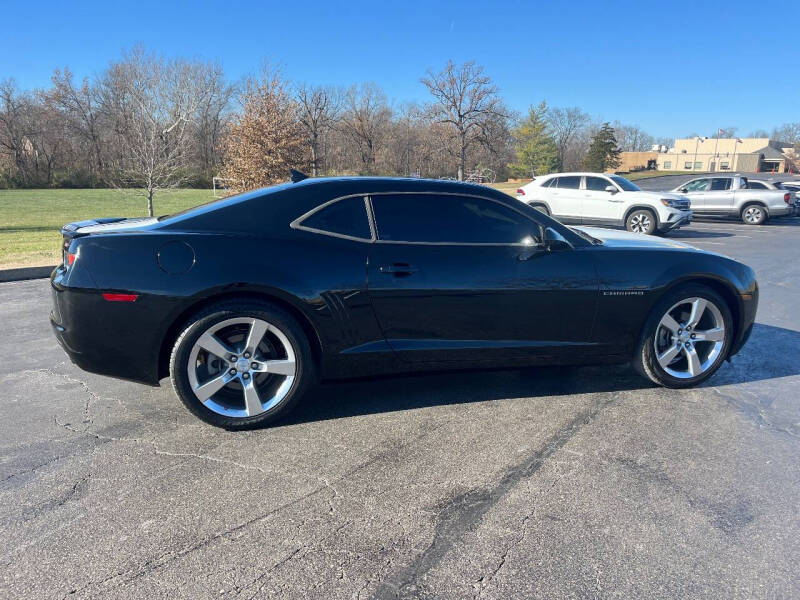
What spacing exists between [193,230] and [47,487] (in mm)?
1537

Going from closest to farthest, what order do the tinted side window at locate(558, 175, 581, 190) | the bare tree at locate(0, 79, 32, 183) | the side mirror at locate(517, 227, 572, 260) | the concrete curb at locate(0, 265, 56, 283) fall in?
1. the side mirror at locate(517, 227, 572, 260)
2. the concrete curb at locate(0, 265, 56, 283)
3. the tinted side window at locate(558, 175, 581, 190)
4. the bare tree at locate(0, 79, 32, 183)

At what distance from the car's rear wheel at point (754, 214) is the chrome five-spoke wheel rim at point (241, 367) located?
21695 mm

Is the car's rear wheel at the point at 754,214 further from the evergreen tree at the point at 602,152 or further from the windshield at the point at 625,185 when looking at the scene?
the evergreen tree at the point at 602,152

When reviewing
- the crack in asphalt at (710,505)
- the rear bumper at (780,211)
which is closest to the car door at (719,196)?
the rear bumper at (780,211)

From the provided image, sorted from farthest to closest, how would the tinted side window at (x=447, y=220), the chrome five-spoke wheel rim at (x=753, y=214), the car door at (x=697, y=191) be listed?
the car door at (x=697, y=191) < the chrome five-spoke wheel rim at (x=753, y=214) < the tinted side window at (x=447, y=220)

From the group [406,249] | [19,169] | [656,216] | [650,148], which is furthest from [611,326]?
[650,148]

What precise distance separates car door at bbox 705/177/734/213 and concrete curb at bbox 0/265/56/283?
68.3 feet

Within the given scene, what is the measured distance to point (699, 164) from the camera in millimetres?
93250

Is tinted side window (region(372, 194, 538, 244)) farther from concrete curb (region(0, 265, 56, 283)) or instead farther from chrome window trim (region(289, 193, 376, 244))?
concrete curb (region(0, 265, 56, 283))

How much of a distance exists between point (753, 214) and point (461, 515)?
2196 cm

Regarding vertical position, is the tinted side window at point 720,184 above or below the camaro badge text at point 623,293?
above

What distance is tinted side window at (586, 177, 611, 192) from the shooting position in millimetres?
15469

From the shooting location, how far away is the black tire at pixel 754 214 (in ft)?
64.8

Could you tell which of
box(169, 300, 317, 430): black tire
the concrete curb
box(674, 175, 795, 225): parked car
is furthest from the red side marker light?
box(674, 175, 795, 225): parked car
